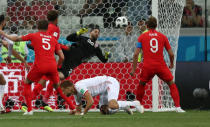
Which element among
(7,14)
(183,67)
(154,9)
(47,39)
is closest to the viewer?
(47,39)

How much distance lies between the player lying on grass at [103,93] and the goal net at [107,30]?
5.13 feet

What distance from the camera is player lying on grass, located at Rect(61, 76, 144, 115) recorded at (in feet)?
24.1

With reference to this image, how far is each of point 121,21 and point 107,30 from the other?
0.71 metres

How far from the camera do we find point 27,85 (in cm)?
773

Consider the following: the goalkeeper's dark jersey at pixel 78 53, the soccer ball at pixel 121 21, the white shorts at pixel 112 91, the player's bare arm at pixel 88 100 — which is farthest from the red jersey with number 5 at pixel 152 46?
the soccer ball at pixel 121 21

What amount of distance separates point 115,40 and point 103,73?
0.89 m

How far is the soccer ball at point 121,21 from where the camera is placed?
9.84 metres

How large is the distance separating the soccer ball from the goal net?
190 millimetres

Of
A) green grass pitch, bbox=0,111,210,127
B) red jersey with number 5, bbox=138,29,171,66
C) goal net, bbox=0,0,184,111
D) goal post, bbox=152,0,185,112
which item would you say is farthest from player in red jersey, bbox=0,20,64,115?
goal post, bbox=152,0,185,112

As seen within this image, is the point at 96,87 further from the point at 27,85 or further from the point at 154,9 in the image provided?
the point at 154,9

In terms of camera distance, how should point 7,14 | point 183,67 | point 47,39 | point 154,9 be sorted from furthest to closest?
1. point 7,14
2. point 183,67
3. point 154,9
4. point 47,39

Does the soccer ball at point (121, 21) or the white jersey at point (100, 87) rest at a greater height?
the soccer ball at point (121, 21)

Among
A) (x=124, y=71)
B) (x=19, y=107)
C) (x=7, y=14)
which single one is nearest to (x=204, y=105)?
(x=124, y=71)

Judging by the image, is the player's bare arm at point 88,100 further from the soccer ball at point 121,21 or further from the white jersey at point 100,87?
the soccer ball at point 121,21
